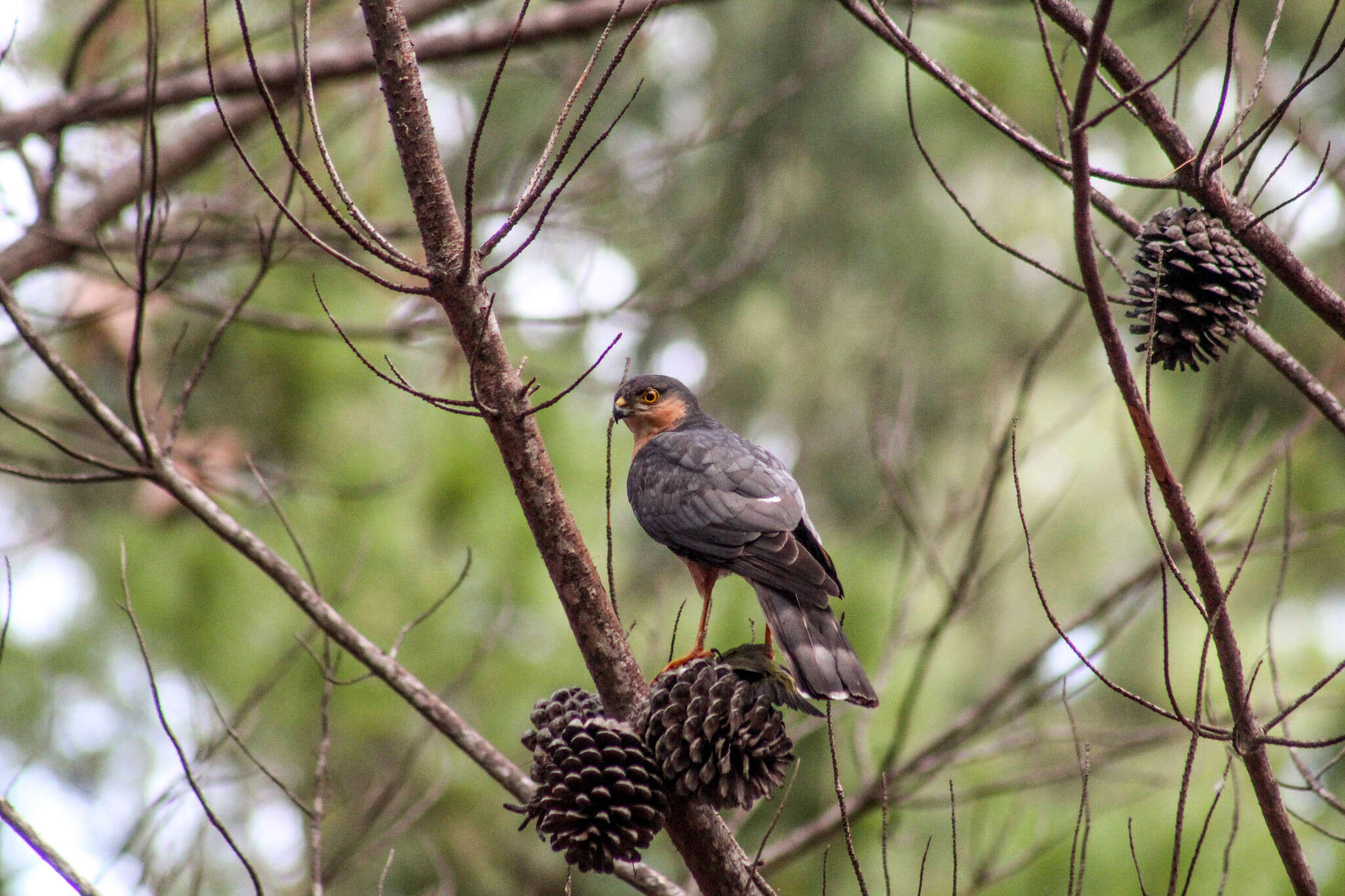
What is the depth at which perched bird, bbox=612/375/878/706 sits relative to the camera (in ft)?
7.39

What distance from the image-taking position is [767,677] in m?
2.19

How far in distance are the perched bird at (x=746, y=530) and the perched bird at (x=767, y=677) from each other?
31mm

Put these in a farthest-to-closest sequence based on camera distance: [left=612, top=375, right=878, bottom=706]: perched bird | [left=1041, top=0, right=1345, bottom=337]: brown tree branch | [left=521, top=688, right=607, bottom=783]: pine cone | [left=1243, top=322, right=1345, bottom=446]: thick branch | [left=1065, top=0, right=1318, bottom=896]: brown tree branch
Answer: [left=612, top=375, right=878, bottom=706]: perched bird < [left=521, top=688, right=607, bottom=783]: pine cone < [left=1243, top=322, right=1345, bottom=446]: thick branch < [left=1041, top=0, right=1345, bottom=337]: brown tree branch < [left=1065, top=0, right=1318, bottom=896]: brown tree branch

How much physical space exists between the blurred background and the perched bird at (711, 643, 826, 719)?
1.04 feet

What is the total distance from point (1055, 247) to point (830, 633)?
5.75m

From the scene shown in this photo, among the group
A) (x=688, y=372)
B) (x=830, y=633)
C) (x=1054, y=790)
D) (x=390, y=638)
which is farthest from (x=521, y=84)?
(x=830, y=633)

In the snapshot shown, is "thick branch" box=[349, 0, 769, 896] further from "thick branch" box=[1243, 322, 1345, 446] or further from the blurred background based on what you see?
"thick branch" box=[1243, 322, 1345, 446]

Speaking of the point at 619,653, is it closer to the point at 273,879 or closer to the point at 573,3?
the point at 573,3

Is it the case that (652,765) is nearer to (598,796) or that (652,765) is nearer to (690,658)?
(598,796)

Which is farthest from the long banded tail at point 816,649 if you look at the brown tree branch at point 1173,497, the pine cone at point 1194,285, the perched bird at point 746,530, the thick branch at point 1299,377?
the thick branch at point 1299,377

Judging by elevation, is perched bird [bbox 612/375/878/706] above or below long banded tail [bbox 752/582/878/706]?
above

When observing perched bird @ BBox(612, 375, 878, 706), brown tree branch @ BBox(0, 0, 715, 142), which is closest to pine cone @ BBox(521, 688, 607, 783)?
perched bird @ BBox(612, 375, 878, 706)

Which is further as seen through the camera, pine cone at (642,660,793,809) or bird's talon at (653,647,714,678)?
bird's talon at (653,647,714,678)

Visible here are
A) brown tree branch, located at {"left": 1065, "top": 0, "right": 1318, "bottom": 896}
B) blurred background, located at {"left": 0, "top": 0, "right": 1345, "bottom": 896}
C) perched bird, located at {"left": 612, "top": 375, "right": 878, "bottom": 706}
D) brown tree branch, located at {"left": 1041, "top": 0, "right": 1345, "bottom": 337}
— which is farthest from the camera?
blurred background, located at {"left": 0, "top": 0, "right": 1345, "bottom": 896}
